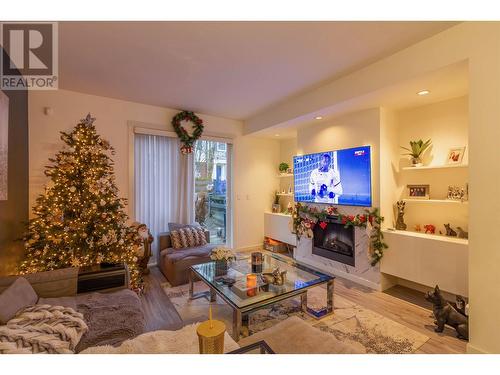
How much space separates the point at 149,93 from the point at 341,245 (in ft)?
11.9

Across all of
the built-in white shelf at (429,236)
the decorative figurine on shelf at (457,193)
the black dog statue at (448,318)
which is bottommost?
the black dog statue at (448,318)

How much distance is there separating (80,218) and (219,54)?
239 cm

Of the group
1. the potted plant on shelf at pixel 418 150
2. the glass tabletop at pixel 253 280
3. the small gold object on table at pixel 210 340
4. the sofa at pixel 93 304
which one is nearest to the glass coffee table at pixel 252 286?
the glass tabletop at pixel 253 280

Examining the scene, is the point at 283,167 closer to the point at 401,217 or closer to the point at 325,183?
the point at 325,183

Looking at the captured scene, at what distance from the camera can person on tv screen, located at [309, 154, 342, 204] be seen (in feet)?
11.8

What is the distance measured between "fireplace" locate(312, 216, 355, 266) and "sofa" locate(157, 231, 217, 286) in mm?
1823

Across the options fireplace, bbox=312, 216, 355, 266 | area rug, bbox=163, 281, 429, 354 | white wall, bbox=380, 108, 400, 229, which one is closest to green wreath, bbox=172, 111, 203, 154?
area rug, bbox=163, 281, 429, 354

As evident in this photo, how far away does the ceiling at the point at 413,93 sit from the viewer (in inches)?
86.7

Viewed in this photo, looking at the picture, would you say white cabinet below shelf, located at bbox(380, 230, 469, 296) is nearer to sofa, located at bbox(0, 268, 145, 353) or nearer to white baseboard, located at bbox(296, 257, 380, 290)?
white baseboard, located at bbox(296, 257, 380, 290)

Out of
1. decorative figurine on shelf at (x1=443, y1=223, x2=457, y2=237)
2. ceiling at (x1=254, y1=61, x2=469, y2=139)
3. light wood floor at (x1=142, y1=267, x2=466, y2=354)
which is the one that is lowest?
light wood floor at (x1=142, y1=267, x2=466, y2=354)

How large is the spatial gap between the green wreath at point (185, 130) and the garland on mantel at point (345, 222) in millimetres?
2172

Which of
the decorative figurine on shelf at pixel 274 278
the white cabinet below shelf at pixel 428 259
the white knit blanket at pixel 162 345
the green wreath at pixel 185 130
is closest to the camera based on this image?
the white knit blanket at pixel 162 345

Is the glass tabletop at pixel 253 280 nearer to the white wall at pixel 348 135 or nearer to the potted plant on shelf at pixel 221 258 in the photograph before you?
the potted plant on shelf at pixel 221 258

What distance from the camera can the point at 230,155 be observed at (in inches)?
190
